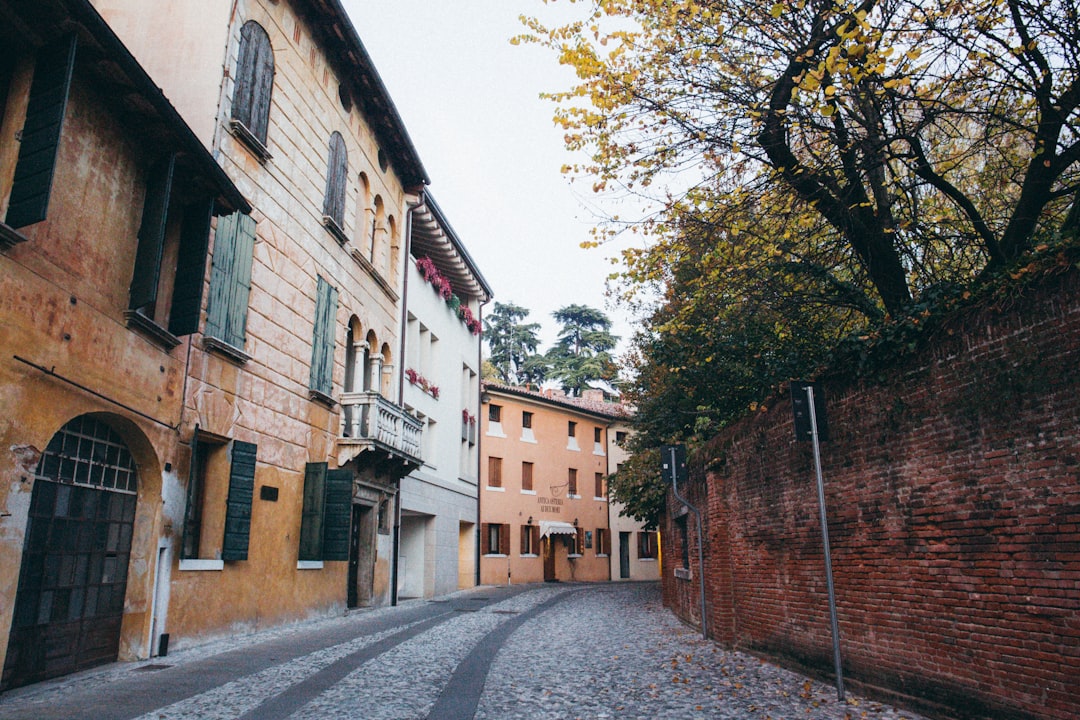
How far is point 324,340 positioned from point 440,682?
29.4 feet

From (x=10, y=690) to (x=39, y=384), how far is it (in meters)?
2.83

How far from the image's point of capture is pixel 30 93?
23.5ft

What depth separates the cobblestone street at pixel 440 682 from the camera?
6.61m

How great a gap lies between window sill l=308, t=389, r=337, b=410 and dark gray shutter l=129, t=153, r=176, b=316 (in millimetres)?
5482

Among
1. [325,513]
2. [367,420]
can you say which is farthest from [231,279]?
[367,420]

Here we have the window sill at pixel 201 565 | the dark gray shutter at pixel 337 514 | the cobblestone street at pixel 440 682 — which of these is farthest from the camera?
the dark gray shutter at pixel 337 514

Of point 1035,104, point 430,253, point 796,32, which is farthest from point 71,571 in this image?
point 430,253

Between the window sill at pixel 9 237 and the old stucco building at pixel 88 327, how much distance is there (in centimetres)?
1

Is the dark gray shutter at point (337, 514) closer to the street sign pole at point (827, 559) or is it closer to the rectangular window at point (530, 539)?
the street sign pole at point (827, 559)

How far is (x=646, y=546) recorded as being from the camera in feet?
148

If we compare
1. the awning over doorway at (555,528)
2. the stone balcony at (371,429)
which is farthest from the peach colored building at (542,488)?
the stone balcony at (371,429)

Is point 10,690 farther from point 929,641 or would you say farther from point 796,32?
point 796,32

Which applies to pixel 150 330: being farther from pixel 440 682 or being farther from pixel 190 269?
pixel 440 682

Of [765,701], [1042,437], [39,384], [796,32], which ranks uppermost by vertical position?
[796,32]
